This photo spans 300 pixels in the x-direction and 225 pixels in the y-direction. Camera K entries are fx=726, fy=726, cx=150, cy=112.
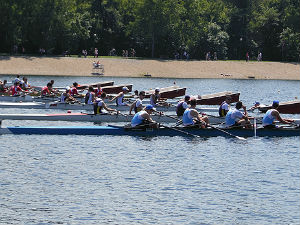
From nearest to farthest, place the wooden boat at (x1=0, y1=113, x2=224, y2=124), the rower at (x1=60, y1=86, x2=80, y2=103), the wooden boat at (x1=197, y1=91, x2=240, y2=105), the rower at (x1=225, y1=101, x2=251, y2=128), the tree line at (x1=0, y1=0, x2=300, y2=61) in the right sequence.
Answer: the rower at (x1=225, y1=101, x2=251, y2=128) → the wooden boat at (x1=0, y1=113, x2=224, y2=124) → the rower at (x1=60, y1=86, x2=80, y2=103) → the wooden boat at (x1=197, y1=91, x2=240, y2=105) → the tree line at (x1=0, y1=0, x2=300, y2=61)

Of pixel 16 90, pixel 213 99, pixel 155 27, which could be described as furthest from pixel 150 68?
pixel 16 90

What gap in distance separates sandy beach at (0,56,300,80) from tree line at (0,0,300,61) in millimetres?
5481

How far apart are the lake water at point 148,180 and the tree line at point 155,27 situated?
213 ft

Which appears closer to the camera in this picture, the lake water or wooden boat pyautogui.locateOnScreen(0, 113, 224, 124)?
the lake water

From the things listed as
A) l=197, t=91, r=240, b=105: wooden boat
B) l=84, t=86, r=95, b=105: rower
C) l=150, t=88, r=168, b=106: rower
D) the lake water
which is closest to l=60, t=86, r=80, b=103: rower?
l=84, t=86, r=95, b=105: rower

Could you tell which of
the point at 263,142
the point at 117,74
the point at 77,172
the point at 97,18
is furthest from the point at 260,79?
the point at 77,172

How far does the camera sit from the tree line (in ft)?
317

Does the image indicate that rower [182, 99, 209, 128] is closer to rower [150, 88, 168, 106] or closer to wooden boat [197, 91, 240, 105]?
rower [150, 88, 168, 106]

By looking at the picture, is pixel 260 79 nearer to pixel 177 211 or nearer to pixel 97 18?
pixel 97 18

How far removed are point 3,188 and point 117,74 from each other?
6649cm

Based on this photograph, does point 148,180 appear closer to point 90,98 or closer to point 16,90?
point 90,98

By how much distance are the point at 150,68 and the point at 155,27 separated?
→ 1035 cm

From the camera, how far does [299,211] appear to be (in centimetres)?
2217

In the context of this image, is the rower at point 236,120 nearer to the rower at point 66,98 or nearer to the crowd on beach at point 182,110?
the crowd on beach at point 182,110
